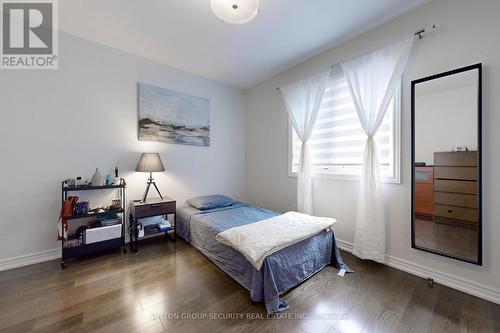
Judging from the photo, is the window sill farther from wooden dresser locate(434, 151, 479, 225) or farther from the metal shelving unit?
the metal shelving unit

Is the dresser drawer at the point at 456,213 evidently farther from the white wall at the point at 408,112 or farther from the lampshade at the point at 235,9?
the lampshade at the point at 235,9

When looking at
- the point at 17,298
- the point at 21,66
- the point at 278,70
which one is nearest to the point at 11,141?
the point at 21,66

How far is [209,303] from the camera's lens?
1.57 m

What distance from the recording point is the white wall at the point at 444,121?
1.66 metres

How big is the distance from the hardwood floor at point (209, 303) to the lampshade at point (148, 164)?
3.72ft

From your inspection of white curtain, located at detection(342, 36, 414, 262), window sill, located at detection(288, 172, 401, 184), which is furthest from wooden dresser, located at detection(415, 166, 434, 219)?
white curtain, located at detection(342, 36, 414, 262)

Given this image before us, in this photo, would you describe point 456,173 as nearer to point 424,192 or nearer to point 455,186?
point 455,186

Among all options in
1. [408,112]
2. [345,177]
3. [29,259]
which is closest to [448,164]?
[408,112]

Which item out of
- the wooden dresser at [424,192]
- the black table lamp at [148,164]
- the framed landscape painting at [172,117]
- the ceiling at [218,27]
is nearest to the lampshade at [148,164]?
the black table lamp at [148,164]

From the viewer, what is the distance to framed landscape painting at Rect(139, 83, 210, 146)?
9.25 ft

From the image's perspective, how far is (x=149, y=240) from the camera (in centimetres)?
285

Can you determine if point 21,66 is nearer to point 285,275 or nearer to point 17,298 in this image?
point 17,298

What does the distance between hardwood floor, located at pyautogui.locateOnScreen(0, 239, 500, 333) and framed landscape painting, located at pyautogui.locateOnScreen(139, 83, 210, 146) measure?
1.80 metres

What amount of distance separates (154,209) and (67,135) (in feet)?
4.35
